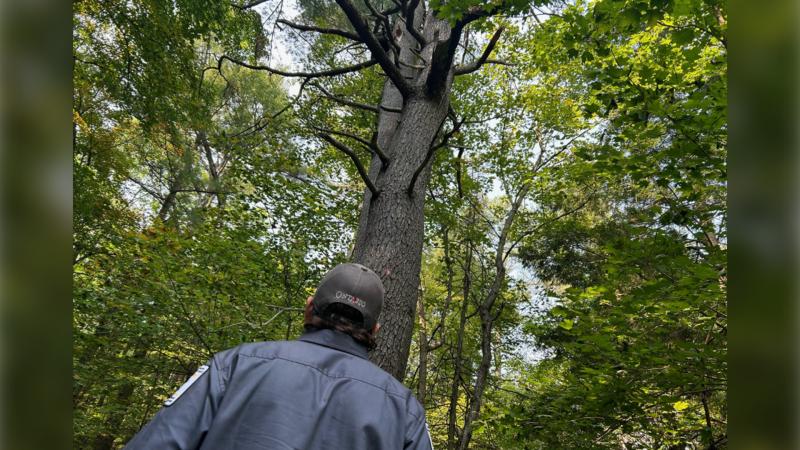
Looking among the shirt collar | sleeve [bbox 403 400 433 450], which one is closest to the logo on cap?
the shirt collar

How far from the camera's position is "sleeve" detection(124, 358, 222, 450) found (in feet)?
3.64

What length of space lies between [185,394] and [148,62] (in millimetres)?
5768

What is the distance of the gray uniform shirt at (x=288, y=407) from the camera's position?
1129mm

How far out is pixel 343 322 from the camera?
1.45 meters

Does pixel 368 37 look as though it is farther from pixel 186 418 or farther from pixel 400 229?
pixel 186 418

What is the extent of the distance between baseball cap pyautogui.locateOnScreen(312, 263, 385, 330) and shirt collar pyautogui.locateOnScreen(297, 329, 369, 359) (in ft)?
0.25

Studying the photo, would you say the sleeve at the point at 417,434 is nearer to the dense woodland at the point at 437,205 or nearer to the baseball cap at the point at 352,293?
the baseball cap at the point at 352,293

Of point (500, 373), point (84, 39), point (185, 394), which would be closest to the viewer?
point (185, 394)

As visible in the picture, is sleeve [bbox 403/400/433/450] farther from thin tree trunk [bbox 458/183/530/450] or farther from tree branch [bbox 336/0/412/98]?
thin tree trunk [bbox 458/183/530/450]

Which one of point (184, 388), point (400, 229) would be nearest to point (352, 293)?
point (184, 388)

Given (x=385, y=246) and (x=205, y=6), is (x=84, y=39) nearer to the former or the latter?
(x=205, y=6)
